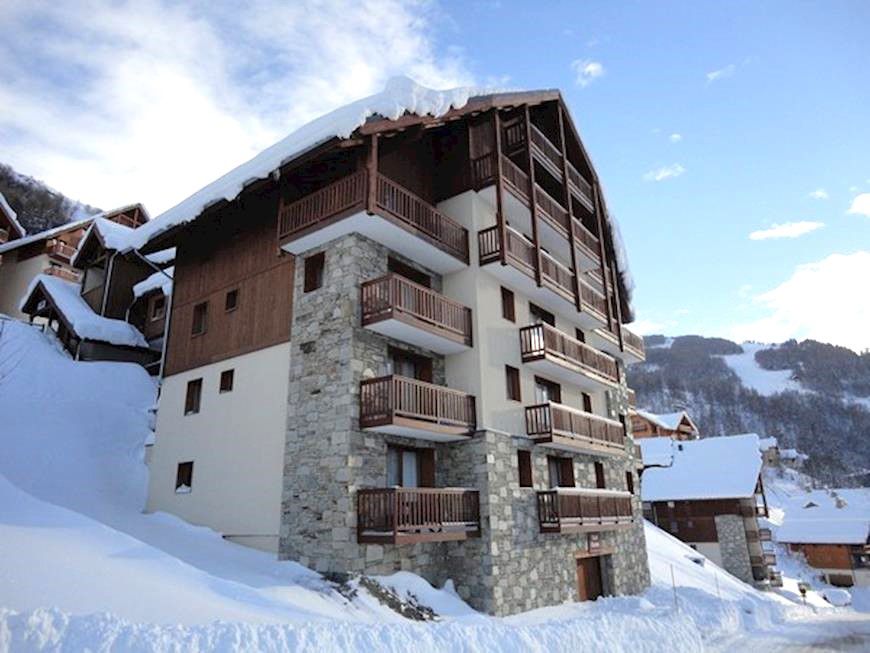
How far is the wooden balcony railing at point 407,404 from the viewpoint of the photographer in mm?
14297

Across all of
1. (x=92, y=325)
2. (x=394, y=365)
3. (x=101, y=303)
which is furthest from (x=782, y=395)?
(x=92, y=325)

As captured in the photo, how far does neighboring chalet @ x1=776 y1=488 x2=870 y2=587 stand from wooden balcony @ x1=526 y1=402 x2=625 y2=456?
121ft

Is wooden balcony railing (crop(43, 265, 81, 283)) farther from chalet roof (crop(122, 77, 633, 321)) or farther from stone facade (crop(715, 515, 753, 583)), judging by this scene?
stone facade (crop(715, 515, 753, 583))

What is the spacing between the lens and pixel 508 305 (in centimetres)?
1986

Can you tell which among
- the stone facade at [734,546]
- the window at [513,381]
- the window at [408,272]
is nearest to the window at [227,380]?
the window at [408,272]

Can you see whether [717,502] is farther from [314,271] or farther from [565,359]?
[314,271]

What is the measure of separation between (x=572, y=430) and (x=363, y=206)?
33.3ft

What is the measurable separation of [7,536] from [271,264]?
10152 millimetres

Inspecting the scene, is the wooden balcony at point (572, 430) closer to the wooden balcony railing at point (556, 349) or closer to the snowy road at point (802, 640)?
the wooden balcony railing at point (556, 349)

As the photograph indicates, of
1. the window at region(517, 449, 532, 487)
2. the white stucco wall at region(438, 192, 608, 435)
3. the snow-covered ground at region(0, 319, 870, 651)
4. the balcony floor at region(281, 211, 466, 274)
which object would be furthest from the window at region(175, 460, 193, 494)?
the window at region(517, 449, 532, 487)

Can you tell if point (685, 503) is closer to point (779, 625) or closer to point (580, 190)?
point (779, 625)

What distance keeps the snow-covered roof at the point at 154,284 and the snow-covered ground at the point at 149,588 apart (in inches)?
165

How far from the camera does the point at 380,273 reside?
664 inches

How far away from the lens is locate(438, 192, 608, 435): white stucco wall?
1738 centimetres
